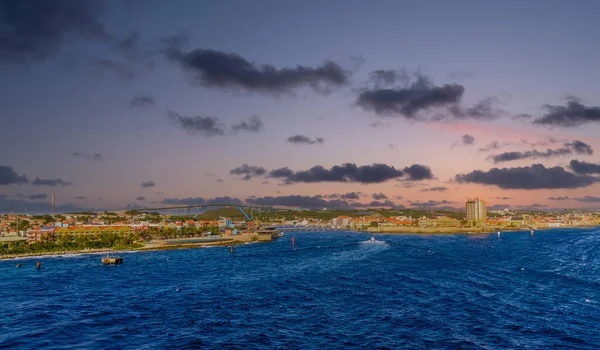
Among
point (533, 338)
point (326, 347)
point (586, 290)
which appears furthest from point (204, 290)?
point (586, 290)

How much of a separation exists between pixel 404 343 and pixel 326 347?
259 inches

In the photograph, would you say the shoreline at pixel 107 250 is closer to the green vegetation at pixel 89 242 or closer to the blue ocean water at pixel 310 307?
the green vegetation at pixel 89 242

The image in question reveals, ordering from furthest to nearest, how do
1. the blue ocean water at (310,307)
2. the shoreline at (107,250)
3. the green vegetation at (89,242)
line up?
the green vegetation at (89,242)
the shoreline at (107,250)
the blue ocean water at (310,307)

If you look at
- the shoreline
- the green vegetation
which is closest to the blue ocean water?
the shoreline

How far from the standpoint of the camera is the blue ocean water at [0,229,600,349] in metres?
34.8

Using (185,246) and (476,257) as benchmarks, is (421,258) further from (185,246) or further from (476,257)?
(185,246)

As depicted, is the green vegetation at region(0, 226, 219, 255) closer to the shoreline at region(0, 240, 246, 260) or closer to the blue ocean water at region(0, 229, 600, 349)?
the shoreline at region(0, 240, 246, 260)

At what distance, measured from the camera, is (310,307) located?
46125 mm

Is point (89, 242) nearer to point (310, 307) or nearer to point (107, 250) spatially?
point (107, 250)

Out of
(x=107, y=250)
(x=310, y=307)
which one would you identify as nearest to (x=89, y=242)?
(x=107, y=250)

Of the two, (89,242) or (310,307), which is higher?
(310,307)

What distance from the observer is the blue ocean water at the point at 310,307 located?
34.8m

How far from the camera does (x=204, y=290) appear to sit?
58562mm

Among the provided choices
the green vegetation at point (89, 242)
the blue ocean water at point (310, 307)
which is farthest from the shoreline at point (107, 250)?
the blue ocean water at point (310, 307)
